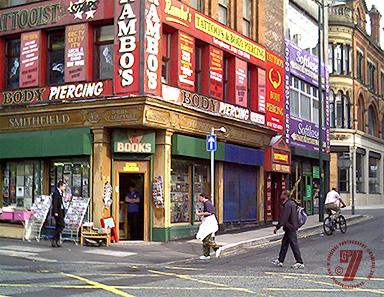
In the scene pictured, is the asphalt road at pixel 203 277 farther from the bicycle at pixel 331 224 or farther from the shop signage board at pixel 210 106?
the shop signage board at pixel 210 106

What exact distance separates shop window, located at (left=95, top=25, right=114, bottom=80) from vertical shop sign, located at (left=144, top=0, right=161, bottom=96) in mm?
1519

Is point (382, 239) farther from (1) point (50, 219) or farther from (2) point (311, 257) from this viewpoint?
(1) point (50, 219)

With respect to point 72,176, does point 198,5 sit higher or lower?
higher

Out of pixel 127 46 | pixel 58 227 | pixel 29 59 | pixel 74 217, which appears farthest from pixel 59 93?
pixel 58 227

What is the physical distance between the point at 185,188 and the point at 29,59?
713 centimetres

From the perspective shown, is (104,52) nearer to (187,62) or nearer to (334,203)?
(187,62)

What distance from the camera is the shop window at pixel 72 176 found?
62.7 feet

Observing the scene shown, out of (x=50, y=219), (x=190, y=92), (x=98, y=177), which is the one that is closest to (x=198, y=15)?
(x=190, y=92)

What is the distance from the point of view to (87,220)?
18.8 meters

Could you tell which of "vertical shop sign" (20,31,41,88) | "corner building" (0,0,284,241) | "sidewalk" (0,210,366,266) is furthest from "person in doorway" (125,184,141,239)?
"vertical shop sign" (20,31,41,88)

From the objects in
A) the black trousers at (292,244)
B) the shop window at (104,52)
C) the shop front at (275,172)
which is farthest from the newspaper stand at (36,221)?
the shop front at (275,172)

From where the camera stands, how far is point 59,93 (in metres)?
19.8

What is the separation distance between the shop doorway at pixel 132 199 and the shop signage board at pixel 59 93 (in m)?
2.39

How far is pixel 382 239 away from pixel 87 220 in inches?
390
